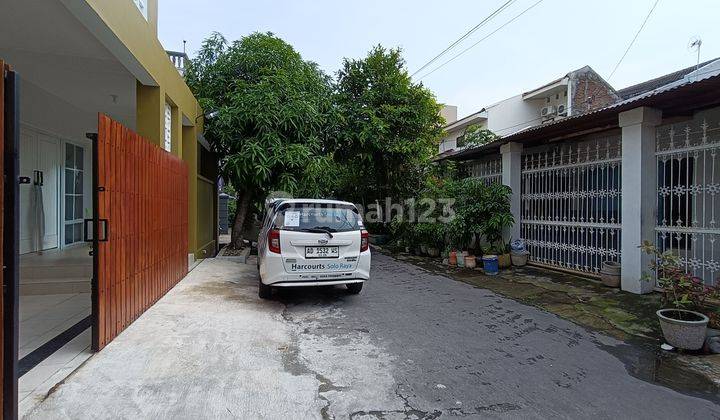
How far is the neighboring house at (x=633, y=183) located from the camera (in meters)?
5.53

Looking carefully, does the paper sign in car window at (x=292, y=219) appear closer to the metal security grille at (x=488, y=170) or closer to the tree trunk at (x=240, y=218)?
the tree trunk at (x=240, y=218)

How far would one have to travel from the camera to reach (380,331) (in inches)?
180

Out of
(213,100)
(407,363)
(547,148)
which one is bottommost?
(407,363)

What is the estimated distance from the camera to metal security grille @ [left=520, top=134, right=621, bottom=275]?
6.97 metres

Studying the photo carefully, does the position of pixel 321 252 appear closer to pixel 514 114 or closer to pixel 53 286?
pixel 53 286

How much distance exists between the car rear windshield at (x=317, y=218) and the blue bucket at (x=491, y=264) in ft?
12.3

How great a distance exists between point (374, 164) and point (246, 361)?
33.9 ft

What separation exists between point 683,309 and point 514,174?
5.16 metres

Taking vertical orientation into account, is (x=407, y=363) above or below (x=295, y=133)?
below

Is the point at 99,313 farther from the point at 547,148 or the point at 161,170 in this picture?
the point at 547,148

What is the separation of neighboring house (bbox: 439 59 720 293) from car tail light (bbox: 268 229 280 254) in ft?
16.9

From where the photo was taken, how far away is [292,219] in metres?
5.51

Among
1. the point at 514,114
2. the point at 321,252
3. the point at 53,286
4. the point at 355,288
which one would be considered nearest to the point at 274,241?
the point at 321,252

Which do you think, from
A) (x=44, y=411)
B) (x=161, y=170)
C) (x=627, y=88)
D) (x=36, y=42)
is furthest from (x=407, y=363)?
(x=627, y=88)
